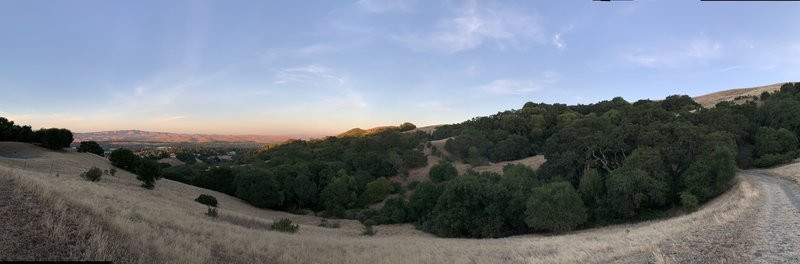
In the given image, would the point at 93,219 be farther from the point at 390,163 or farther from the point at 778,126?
the point at 778,126

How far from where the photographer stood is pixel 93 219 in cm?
895

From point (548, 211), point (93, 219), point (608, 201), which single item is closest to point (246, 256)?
point (93, 219)

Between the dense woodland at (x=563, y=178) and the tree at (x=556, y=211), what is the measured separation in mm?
81

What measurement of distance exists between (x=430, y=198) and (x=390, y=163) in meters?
26.1

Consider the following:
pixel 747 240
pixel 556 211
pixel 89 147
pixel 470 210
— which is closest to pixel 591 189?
pixel 556 211

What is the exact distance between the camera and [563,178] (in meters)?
44.5

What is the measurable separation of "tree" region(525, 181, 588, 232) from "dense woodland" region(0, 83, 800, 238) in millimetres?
81

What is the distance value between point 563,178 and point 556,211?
47.5 feet

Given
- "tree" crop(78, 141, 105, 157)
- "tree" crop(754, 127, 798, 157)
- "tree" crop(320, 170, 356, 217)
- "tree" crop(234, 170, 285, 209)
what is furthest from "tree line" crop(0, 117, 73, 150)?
"tree" crop(754, 127, 798, 157)

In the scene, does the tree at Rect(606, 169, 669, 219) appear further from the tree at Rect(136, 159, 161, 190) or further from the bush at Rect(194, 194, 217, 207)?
the tree at Rect(136, 159, 161, 190)

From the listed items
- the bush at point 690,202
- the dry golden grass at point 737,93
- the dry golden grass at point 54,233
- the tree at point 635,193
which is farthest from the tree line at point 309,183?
the dry golden grass at point 737,93

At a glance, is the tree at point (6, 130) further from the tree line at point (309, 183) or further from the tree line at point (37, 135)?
the tree line at point (309, 183)

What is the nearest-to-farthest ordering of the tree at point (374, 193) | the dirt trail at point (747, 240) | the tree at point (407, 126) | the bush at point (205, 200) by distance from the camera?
the dirt trail at point (747, 240)
the bush at point (205, 200)
the tree at point (374, 193)
the tree at point (407, 126)

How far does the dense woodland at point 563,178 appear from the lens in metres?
32.1
